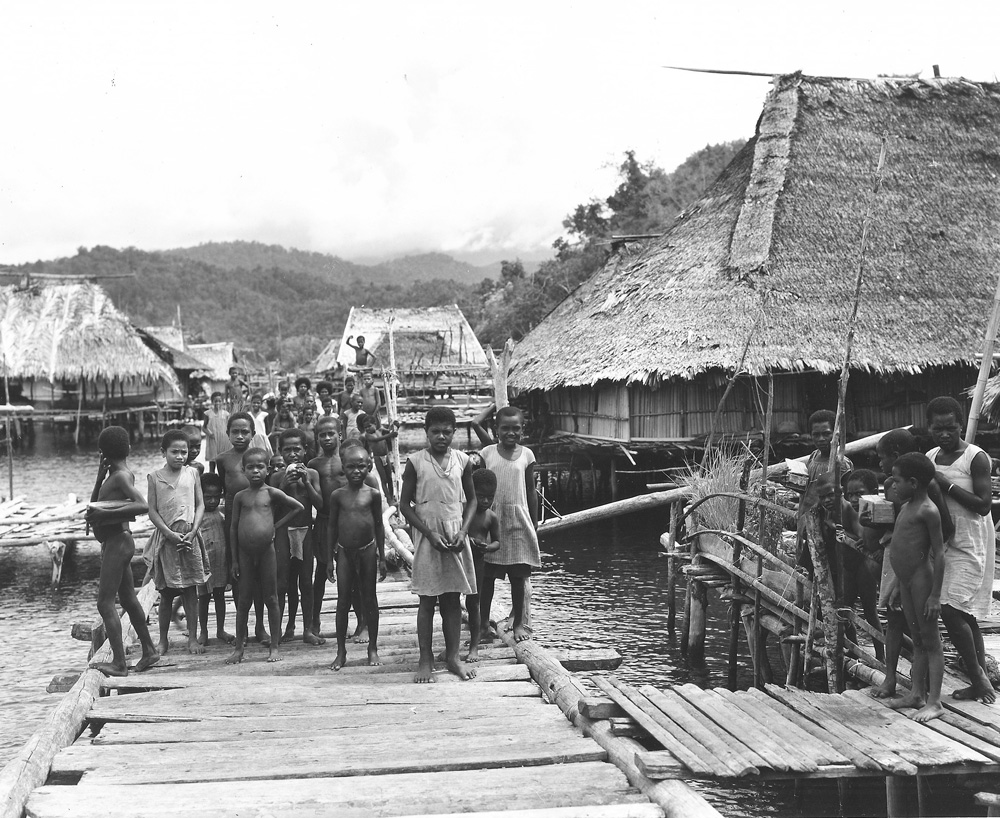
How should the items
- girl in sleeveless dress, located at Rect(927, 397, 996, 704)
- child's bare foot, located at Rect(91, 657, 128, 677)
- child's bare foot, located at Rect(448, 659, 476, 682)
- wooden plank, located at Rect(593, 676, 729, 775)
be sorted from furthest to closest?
1. child's bare foot, located at Rect(91, 657, 128, 677)
2. child's bare foot, located at Rect(448, 659, 476, 682)
3. girl in sleeveless dress, located at Rect(927, 397, 996, 704)
4. wooden plank, located at Rect(593, 676, 729, 775)

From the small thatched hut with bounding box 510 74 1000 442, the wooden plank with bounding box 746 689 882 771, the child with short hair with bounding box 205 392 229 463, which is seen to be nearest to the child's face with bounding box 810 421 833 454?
the wooden plank with bounding box 746 689 882 771

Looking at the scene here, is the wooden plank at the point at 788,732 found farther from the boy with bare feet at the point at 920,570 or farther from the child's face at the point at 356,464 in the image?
the child's face at the point at 356,464

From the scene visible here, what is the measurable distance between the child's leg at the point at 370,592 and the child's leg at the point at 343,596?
76mm

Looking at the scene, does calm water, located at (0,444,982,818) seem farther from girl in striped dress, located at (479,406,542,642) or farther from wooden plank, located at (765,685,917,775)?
girl in striped dress, located at (479,406,542,642)

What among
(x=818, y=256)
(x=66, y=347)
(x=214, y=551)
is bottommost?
(x=214, y=551)

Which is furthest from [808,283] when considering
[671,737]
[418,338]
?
[418,338]

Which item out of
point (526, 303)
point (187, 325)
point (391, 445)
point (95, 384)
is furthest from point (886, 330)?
point (187, 325)

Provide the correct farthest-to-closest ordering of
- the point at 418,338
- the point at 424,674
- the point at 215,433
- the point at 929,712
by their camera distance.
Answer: the point at 418,338 → the point at 215,433 → the point at 424,674 → the point at 929,712

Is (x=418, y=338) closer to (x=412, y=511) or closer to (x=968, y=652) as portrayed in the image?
(x=412, y=511)

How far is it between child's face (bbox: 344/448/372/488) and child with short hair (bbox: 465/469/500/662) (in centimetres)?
71

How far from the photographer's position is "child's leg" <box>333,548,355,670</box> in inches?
239

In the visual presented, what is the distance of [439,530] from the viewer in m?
5.89

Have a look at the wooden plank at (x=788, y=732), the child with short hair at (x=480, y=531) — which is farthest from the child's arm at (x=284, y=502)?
A: the wooden plank at (x=788, y=732)

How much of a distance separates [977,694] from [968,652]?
21cm
